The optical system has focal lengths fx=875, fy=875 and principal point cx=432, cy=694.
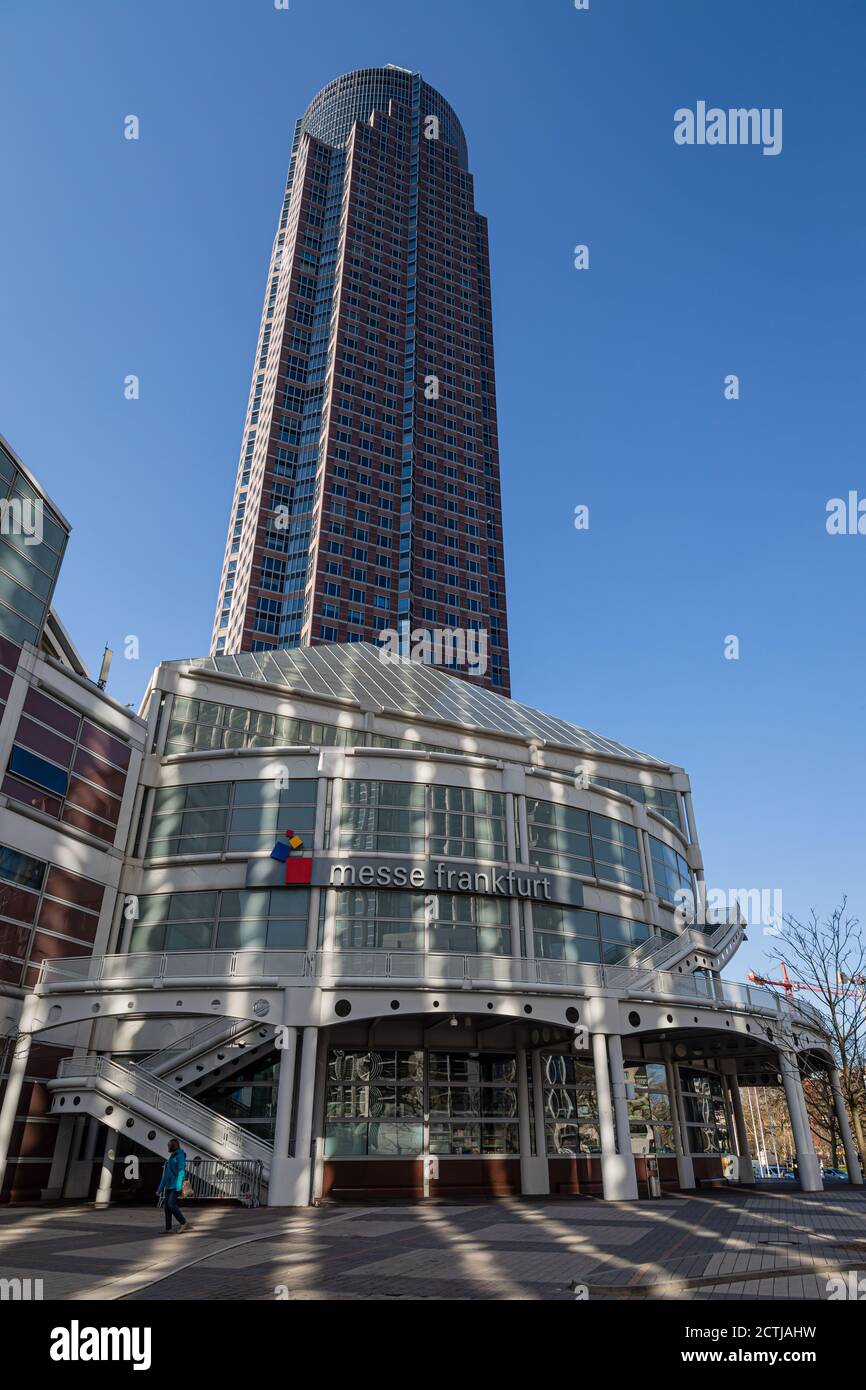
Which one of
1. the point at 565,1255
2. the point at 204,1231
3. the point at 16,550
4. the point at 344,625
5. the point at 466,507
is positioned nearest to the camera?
the point at 565,1255

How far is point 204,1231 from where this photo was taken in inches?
574

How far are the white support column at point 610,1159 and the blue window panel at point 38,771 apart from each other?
53.7ft

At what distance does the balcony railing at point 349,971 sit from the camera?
68.9 feet

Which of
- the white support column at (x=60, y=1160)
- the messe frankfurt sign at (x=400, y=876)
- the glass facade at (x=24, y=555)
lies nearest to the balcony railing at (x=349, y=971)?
the messe frankfurt sign at (x=400, y=876)

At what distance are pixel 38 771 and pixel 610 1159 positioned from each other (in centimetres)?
1791

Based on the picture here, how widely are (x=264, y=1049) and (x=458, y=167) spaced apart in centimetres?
14572

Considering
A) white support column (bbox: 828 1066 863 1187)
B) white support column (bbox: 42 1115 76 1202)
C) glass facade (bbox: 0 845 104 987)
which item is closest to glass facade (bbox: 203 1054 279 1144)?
white support column (bbox: 42 1115 76 1202)

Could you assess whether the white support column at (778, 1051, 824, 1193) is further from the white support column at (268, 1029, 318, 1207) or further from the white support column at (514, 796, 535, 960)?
the white support column at (268, 1029, 318, 1207)

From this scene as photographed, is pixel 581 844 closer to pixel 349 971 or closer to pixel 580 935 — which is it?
pixel 580 935

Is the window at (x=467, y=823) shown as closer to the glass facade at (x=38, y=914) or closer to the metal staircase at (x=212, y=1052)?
the metal staircase at (x=212, y=1052)

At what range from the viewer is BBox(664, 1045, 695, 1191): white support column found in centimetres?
2786

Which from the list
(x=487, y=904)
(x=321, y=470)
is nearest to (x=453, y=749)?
(x=487, y=904)

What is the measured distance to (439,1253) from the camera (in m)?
11.9
